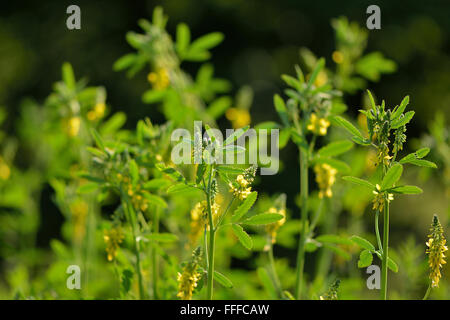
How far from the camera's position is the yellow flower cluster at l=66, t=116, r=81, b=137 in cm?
140

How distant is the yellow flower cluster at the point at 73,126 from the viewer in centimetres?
140

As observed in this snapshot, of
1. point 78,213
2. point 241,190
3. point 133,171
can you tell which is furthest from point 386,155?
point 78,213

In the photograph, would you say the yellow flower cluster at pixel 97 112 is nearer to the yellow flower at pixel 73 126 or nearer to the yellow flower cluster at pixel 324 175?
the yellow flower at pixel 73 126

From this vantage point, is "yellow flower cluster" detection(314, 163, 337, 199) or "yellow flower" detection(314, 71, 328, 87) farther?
"yellow flower" detection(314, 71, 328, 87)

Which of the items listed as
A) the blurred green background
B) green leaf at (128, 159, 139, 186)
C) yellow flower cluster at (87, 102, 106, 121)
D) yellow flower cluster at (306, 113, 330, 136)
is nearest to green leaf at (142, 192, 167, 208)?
green leaf at (128, 159, 139, 186)

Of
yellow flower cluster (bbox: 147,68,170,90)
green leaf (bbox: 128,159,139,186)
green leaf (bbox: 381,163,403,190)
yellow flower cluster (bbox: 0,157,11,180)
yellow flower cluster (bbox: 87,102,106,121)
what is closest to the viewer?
green leaf (bbox: 381,163,403,190)

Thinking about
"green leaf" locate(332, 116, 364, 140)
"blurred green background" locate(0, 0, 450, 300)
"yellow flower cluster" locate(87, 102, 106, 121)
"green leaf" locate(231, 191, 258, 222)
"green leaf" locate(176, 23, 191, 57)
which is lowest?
"green leaf" locate(231, 191, 258, 222)

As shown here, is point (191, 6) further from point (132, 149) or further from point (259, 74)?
point (132, 149)

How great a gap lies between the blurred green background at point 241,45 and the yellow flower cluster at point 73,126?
8.00 ft

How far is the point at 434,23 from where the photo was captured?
407 centimetres

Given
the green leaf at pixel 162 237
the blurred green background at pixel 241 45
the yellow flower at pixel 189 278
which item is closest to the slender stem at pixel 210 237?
the yellow flower at pixel 189 278

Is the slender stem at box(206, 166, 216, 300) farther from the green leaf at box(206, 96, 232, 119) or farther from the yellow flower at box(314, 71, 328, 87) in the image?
the green leaf at box(206, 96, 232, 119)

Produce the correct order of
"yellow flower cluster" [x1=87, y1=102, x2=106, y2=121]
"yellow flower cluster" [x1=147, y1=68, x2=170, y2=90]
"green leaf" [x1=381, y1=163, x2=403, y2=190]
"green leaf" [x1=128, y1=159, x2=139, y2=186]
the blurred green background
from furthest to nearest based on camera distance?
the blurred green background, "yellow flower cluster" [x1=147, y1=68, x2=170, y2=90], "yellow flower cluster" [x1=87, y1=102, x2=106, y2=121], "green leaf" [x1=128, y1=159, x2=139, y2=186], "green leaf" [x1=381, y1=163, x2=403, y2=190]
